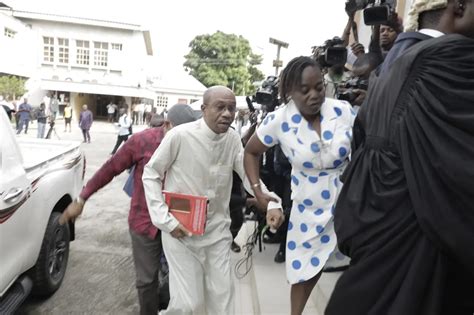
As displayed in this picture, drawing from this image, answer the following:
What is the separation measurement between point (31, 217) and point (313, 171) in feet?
6.87

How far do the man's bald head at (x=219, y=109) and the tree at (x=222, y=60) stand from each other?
42.4 meters

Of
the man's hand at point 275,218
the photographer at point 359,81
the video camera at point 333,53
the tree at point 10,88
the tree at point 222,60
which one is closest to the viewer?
the man's hand at point 275,218

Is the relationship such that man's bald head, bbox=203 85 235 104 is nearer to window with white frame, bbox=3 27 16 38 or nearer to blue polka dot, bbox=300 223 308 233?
blue polka dot, bbox=300 223 308 233

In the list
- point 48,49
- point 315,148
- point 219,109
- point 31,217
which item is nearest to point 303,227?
point 315,148

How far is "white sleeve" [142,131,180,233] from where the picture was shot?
249 centimetres

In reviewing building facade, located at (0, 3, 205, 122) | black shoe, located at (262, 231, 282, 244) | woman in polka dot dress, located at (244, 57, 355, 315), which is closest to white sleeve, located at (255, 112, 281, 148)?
woman in polka dot dress, located at (244, 57, 355, 315)

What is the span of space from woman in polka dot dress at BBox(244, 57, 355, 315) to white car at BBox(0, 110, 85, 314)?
1.62 metres

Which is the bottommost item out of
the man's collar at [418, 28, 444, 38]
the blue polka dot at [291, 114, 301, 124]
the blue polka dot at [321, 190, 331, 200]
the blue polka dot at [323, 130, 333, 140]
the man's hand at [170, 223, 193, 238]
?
the man's hand at [170, 223, 193, 238]

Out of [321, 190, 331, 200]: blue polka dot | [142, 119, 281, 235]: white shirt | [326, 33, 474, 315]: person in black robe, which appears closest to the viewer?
[326, 33, 474, 315]: person in black robe

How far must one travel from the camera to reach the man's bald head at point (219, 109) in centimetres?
261

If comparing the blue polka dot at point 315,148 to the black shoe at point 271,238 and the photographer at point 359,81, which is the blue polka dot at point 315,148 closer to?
the photographer at point 359,81

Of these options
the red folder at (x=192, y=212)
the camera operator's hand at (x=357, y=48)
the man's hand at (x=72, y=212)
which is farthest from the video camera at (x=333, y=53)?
the man's hand at (x=72, y=212)

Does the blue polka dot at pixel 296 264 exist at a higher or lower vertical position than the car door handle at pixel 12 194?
lower

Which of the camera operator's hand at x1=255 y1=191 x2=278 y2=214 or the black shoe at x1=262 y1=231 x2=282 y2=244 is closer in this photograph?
the camera operator's hand at x1=255 y1=191 x2=278 y2=214
